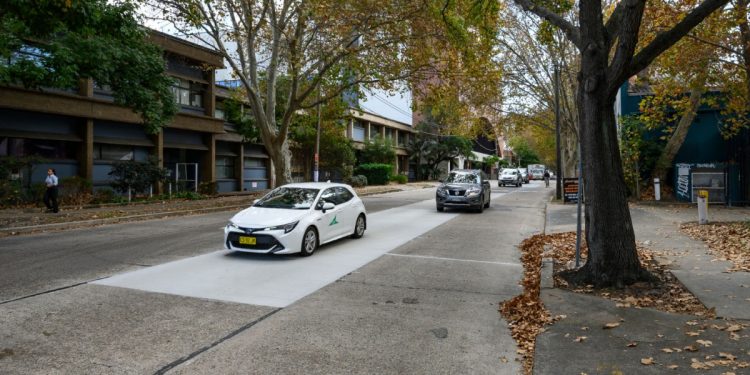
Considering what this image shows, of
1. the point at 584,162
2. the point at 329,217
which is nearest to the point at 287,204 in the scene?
the point at 329,217

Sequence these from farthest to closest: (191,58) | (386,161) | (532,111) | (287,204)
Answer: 1. (386,161)
2. (532,111)
3. (191,58)
4. (287,204)

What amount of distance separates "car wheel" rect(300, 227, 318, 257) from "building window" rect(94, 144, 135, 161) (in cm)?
1750

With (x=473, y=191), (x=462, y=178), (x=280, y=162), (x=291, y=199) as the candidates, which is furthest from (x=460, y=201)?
(x=291, y=199)

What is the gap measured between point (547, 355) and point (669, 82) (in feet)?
52.1

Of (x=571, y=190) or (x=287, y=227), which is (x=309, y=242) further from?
(x=571, y=190)

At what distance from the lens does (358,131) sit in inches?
1935

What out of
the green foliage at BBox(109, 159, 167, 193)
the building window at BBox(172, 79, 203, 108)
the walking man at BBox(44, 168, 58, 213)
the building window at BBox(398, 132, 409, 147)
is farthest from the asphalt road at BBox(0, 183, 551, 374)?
the building window at BBox(398, 132, 409, 147)

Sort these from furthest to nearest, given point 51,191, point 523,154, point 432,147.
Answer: point 523,154 → point 432,147 → point 51,191

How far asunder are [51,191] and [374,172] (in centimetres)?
3156

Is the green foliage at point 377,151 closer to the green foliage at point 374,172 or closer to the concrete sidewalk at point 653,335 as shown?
the green foliage at point 374,172

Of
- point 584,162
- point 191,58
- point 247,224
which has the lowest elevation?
point 247,224

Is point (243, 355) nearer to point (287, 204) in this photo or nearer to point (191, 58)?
point (287, 204)

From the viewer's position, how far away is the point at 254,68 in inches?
816

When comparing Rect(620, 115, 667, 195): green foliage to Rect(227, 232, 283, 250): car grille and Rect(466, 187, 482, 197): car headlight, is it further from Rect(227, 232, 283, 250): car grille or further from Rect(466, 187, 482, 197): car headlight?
Rect(227, 232, 283, 250): car grille
